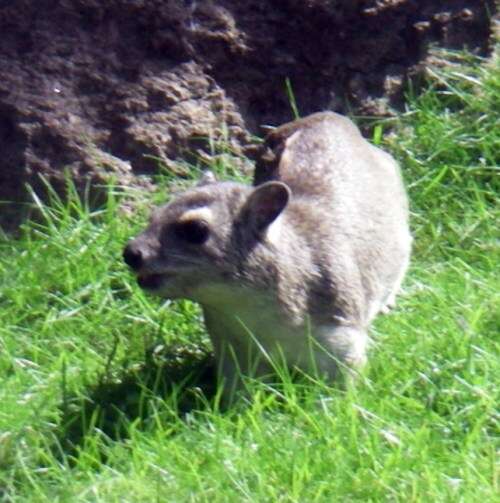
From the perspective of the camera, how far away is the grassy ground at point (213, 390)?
541 cm

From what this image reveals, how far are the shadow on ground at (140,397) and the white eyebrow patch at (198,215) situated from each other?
68cm

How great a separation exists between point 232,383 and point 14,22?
8.22ft

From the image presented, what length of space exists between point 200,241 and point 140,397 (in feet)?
2.16

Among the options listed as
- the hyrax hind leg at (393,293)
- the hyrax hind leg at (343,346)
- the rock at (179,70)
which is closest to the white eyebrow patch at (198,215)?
the hyrax hind leg at (343,346)

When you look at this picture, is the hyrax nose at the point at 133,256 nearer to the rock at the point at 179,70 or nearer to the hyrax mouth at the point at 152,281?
the hyrax mouth at the point at 152,281

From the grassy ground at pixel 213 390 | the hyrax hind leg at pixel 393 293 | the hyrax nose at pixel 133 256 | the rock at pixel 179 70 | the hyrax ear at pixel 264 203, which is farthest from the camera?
the rock at pixel 179 70

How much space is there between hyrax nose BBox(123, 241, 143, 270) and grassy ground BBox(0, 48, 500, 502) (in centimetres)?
53

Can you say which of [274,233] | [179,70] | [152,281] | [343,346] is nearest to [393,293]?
[343,346]

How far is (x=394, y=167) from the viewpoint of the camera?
7430mm

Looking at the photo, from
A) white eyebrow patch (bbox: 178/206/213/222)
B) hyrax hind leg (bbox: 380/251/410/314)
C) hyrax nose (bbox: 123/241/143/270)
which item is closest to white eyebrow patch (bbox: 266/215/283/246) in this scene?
white eyebrow patch (bbox: 178/206/213/222)

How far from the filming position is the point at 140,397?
5996 mm

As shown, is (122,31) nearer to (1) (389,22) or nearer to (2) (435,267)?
(1) (389,22)

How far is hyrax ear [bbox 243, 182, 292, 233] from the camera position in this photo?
6.01 meters

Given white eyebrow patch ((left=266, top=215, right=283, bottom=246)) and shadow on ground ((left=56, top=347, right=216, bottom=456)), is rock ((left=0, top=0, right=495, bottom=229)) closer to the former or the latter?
shadow on ground ((left=56, top=347, right=216, bottom=456))
